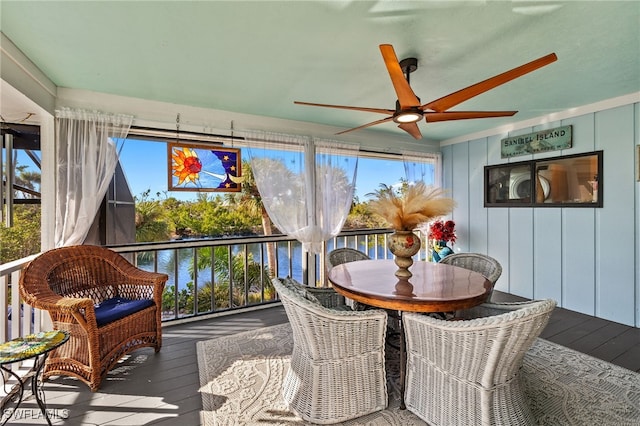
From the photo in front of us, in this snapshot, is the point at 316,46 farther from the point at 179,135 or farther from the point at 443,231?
the point at 443,231

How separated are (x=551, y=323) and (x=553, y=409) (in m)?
1.76

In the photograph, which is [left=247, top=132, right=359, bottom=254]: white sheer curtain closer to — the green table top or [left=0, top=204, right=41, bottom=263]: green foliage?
the green table top

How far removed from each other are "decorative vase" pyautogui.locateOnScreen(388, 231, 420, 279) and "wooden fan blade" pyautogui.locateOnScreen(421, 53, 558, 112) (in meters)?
0.94

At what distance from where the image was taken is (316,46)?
2098 millimetres

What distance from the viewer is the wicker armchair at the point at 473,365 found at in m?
1.40

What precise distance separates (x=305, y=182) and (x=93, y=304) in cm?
254

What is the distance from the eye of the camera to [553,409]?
1853 mm

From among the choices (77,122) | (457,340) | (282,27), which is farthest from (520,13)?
(77,122)

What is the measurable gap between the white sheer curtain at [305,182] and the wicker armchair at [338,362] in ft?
6.59

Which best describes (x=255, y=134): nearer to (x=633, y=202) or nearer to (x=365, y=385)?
(x=365, y=385)

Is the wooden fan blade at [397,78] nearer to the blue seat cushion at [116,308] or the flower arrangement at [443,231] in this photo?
the blue seat cushion at [116,308]

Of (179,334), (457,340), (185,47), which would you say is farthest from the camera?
(179,334)

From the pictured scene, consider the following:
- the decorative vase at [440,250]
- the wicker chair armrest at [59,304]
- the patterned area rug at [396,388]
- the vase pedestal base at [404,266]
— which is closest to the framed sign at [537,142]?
the decorative vase at [440,250]

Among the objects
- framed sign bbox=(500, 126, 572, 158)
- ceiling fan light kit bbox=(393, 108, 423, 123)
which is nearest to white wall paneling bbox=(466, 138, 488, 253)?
framed sign bbox=(500, 126, 572, 158)
